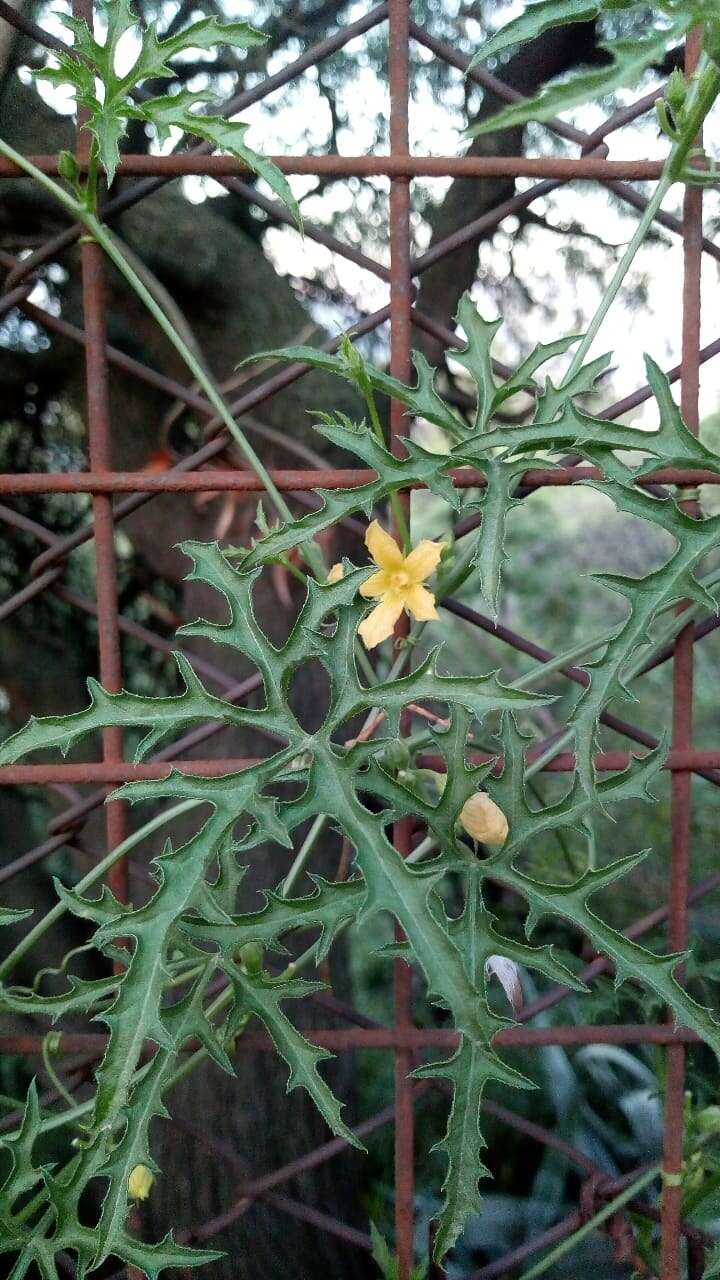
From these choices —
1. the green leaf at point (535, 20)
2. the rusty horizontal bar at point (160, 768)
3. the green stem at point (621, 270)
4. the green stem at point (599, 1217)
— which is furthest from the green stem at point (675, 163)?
the green stem at point (599, 1217)

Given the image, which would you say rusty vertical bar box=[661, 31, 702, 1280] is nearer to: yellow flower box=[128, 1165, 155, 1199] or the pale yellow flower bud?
the pale yellow flower bud

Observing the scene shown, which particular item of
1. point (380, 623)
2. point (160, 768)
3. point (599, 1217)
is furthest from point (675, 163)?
point (599, 1217)

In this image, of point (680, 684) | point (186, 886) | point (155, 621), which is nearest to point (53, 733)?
point (186, 886)

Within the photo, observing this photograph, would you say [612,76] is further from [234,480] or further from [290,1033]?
[290,1033]

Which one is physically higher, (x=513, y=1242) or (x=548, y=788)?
(x=548, y=788)

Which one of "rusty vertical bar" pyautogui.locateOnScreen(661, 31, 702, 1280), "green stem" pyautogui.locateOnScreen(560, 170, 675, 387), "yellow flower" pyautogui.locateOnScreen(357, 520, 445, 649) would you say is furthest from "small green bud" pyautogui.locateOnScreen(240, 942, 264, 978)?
"green stem" pyautogui.locateOnScreen(560, 170, 675, 387)

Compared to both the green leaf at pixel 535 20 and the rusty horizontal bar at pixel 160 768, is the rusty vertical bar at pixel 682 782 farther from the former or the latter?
the green leaf at pixel 535 20

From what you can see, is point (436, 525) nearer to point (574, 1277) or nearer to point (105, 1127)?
point (574, 1277)
